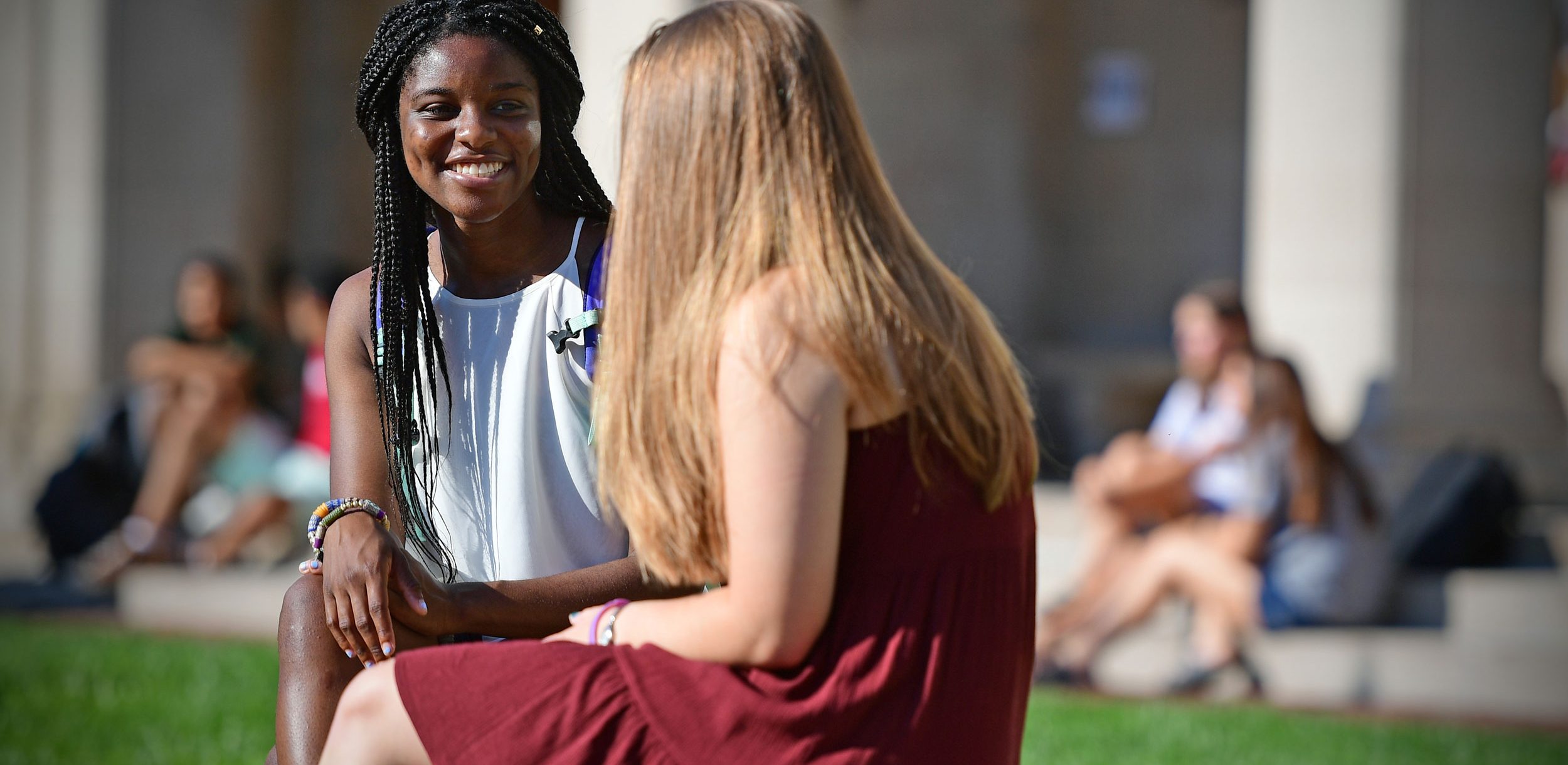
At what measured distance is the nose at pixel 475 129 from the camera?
235 centimetres

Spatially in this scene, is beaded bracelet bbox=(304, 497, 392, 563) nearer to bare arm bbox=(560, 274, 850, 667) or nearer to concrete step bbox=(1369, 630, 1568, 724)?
bare arm bbox=(560, 274, 850, 667)

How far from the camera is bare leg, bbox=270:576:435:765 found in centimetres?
224

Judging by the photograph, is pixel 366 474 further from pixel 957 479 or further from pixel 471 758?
pixel 957 479

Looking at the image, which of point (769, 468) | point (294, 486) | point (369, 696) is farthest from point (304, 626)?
point (294, 486)

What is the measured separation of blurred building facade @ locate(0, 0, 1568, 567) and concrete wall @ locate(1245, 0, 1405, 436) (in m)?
0.01

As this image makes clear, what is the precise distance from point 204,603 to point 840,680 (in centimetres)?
637

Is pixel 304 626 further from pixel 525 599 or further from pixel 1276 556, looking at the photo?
pixel 1276 556

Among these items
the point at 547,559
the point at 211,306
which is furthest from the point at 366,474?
the point at 211,306

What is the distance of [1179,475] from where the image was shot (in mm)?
6578

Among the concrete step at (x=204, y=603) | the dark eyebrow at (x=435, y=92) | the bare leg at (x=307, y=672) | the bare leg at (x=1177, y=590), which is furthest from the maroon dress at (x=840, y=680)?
the concrete step at (x=204, y=603)

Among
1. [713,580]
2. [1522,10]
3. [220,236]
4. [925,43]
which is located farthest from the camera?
[925,43]

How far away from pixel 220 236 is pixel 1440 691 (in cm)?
808

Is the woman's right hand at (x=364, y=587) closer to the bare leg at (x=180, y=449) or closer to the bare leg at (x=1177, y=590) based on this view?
the bare leg at (x=1177, y=590)

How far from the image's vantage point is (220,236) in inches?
401
